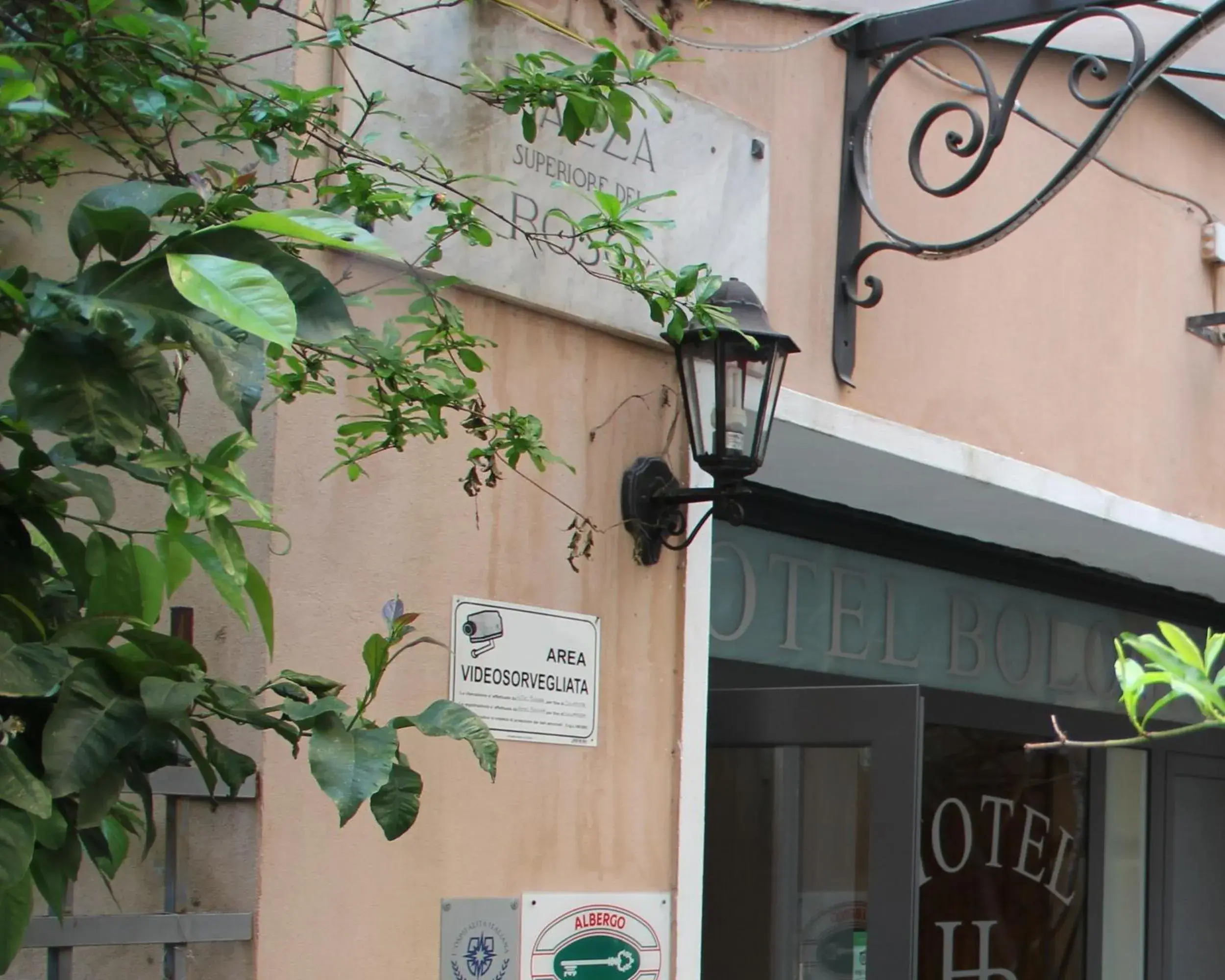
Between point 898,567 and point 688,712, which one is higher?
point 898,567

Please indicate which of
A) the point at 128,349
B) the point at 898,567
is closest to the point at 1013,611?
the point at 898,567

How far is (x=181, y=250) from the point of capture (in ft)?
4.69

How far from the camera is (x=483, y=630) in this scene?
3.22 metres

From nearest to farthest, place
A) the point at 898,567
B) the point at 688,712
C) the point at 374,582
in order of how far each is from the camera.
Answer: the point at 374,582
the point at 688,712
the point at 898,567

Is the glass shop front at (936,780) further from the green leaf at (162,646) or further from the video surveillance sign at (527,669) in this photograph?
the green leaf at (162,646)

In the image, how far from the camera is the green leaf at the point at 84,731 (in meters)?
1.54

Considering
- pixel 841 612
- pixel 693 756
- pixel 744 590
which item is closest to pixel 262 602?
pixel 693 756

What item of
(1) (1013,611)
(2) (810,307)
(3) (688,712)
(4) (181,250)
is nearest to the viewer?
(4) (181,250)

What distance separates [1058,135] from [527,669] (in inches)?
84.4

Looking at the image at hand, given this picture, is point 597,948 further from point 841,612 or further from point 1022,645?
point 1022,645

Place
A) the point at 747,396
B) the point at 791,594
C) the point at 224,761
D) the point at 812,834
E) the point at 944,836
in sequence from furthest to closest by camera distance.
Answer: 1. the point at 944,836
2. the point at 791,594
3. the point at 812,834
4. the point at 747,396
5. the point at 224,761

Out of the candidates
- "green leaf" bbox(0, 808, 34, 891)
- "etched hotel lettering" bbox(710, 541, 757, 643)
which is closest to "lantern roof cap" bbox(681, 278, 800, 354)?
"etched hotel lettering" bbox(710, 541, 757, 643)

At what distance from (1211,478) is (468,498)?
3.16 metres

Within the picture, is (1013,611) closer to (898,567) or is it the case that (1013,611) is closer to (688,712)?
(898,567)
